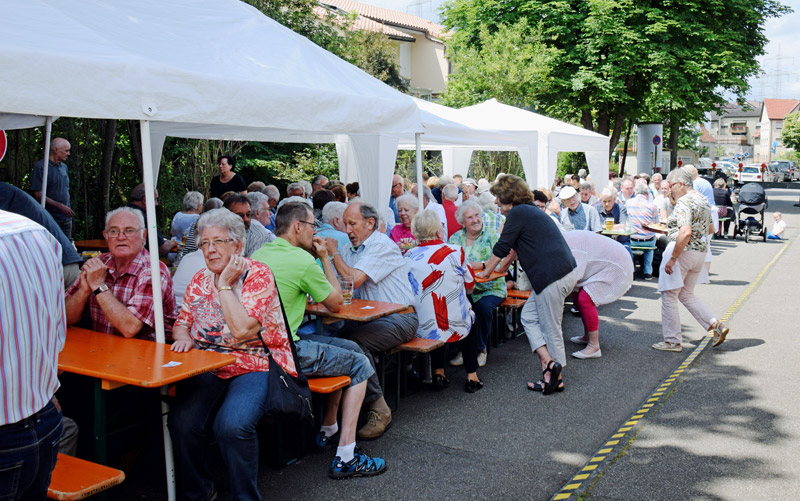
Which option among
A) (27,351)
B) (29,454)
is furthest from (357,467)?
(27,351)

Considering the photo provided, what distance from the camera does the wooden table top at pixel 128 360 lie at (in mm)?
3100

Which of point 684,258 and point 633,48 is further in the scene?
point 633,48

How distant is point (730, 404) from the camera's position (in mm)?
5230

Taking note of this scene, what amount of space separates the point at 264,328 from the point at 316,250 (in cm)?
108

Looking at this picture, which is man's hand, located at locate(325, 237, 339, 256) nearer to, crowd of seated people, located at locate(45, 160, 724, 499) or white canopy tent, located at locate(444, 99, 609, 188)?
crowd of seated people, located at locate(45, 160, 724, 499)

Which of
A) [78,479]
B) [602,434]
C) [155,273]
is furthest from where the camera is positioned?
[602,434]

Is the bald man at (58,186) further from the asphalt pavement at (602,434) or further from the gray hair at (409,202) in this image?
the asphalt pavement at (602,434)

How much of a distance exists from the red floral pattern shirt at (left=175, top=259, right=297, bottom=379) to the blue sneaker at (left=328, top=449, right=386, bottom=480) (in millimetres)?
715

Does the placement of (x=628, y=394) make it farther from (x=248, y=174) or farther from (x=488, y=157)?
(x=488, y=157)

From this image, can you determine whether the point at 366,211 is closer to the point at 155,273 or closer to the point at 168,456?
the point at 155,273

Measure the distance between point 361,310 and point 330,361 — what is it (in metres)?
0.58

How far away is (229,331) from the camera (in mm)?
3586

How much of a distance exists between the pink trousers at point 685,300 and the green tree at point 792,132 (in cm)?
7707

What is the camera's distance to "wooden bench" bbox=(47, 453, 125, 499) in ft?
8.88
